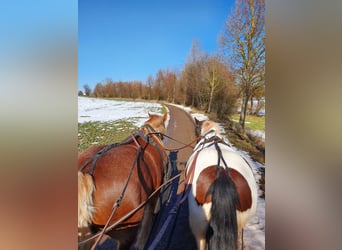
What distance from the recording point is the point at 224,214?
0.96 m

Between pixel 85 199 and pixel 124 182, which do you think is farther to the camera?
pixel 124 182

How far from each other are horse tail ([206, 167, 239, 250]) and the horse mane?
24cm

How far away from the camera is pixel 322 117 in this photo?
67 centimetres

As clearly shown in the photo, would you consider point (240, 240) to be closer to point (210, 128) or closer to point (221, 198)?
point (221, 198)

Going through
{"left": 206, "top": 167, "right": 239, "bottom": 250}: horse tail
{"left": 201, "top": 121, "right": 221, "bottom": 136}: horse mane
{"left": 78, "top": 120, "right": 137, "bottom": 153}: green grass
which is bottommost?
{"left": 206, "top": 167, "right": 239, "bottom": 250}: horse tail

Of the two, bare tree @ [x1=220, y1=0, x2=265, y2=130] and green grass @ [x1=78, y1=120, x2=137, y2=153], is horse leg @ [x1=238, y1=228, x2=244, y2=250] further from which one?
green grass @ [x1=78, y1=120, x2=137, y2=153]

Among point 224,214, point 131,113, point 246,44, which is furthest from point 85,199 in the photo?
point 246,44

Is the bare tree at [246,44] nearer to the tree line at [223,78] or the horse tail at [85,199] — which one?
the tree line at [223,78]

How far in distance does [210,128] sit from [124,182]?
48 cm

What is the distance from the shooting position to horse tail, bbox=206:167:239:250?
0.96 metres

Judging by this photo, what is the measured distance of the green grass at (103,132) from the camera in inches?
43.9

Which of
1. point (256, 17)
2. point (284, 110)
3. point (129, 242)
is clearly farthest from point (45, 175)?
point (256, 17)

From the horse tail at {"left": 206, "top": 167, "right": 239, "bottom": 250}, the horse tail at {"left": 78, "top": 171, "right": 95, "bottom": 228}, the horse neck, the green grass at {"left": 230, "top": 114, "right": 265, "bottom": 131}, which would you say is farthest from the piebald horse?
the horse tail at {"left": 78, "top": 171, "right": 95, "bottom": 228}

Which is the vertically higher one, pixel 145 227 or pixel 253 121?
pixel 253 121
